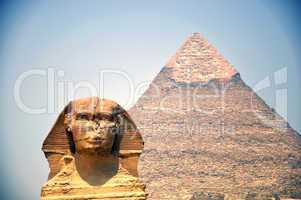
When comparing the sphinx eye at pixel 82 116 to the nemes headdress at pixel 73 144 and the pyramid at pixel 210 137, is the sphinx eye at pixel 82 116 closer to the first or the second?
the nemes headdress at pixel 73 144

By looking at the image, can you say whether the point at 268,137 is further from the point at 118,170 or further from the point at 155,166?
the point at 118,170

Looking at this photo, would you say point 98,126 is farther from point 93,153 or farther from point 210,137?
point 210,137

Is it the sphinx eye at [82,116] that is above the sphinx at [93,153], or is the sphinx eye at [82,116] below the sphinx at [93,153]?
above

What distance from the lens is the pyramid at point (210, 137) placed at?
93.4 meters

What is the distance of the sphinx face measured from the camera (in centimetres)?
777

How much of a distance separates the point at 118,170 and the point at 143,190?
0.23 m

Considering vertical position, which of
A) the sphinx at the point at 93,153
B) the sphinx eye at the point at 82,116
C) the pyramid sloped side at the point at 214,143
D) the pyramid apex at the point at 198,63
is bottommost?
the pyramid sloped side at the point at 214,143

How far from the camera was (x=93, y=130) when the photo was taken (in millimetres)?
7785

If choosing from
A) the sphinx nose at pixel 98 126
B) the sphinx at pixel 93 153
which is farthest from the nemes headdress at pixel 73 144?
the sphinx nose at pixel 98 126

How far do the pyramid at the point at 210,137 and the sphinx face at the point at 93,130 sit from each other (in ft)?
274

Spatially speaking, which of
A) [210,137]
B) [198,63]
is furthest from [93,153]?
[198,63]

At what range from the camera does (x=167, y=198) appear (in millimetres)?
92375

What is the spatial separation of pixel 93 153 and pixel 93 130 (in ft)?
0.67

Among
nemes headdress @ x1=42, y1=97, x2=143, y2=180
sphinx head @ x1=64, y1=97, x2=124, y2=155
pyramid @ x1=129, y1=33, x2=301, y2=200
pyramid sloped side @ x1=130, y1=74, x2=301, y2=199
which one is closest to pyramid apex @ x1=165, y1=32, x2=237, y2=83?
pyramid @ x1=129, y1=33, x2=301, y2=200
